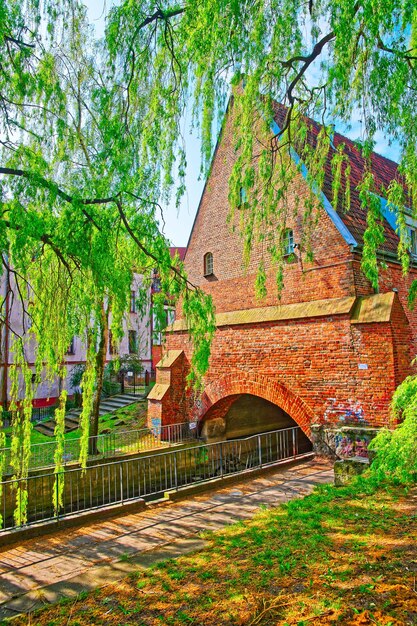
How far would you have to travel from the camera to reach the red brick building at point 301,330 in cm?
930

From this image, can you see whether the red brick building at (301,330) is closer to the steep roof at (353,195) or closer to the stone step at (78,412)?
the steep roof at (353,195)

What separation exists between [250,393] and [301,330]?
2.60m

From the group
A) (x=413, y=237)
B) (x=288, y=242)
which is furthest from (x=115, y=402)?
(x=413, y=237)

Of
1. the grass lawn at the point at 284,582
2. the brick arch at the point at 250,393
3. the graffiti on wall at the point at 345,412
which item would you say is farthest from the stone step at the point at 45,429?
the grass lawn at the point at 284,582

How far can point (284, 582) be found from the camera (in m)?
3.92

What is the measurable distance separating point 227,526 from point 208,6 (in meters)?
6.97

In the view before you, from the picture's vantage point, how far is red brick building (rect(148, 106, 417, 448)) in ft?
30.5

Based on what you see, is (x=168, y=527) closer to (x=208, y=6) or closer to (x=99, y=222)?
(x=99, y=222)

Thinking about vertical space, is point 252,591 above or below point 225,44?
below

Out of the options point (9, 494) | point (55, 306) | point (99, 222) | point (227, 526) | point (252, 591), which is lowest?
point (9, 494)

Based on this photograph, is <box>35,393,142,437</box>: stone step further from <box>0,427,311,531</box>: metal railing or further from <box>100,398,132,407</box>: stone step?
<box>0,427,311,531</box>: metal railing

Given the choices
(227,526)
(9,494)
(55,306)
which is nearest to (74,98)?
(55,306)

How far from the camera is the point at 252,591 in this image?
3.83 m

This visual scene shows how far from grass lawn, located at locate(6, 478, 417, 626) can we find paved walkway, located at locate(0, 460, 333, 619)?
44cm
